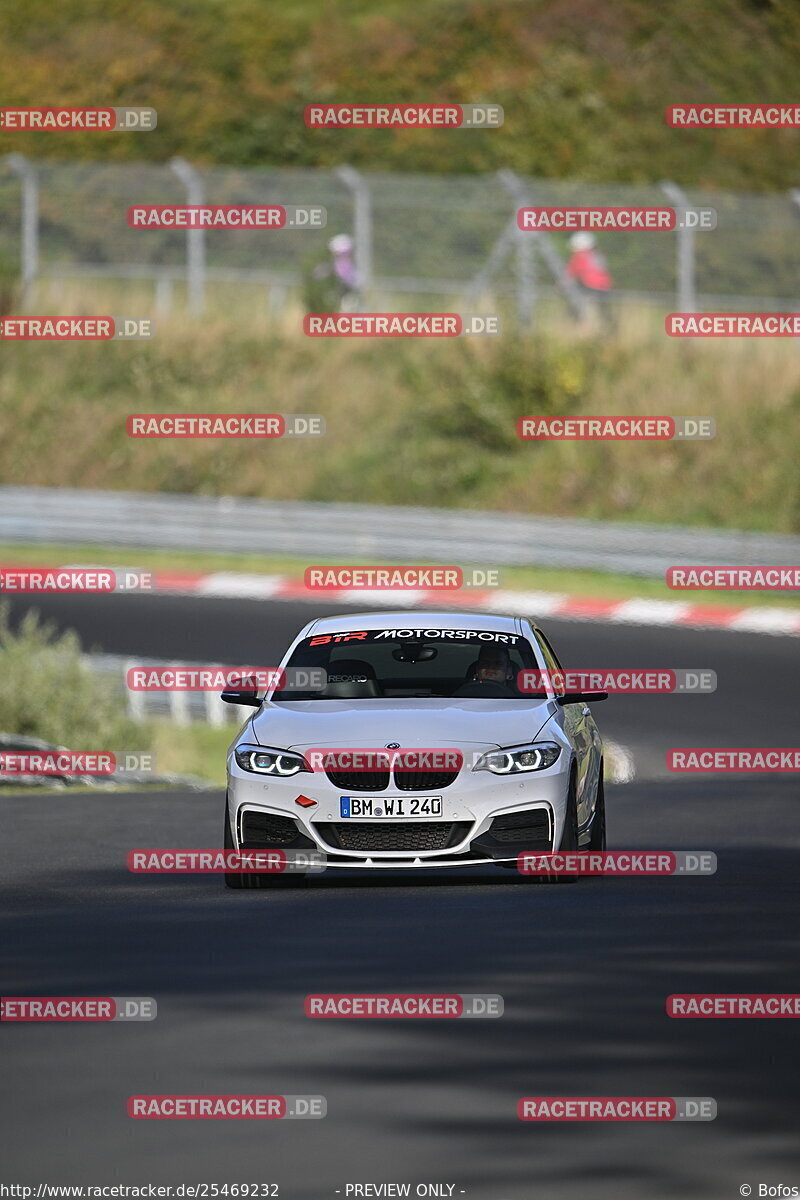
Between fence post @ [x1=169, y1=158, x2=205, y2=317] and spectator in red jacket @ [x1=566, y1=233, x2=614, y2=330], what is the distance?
559 cm

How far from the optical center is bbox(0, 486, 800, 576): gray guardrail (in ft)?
100

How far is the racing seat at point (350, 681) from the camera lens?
12922 mm

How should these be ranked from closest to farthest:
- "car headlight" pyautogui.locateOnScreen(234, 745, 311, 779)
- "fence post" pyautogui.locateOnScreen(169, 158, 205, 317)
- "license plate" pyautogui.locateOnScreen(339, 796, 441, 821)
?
"license plate" pyautogui.locateOnScreen(339, 796, 441, 821), "car headlight" pyautogui.locateOnScreen(234, 745, 311, 779), "fence post" pyautogui.locateOnScreen(169, 158, 205, 317)

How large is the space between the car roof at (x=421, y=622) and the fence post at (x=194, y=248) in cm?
2479

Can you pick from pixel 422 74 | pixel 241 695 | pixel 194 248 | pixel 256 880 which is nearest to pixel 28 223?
pixel 194 248

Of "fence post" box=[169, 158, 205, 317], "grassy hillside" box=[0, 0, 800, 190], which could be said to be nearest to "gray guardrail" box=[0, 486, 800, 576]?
"fence post" box=[169, 158, 205, 317]

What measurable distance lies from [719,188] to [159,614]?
87.4 ft

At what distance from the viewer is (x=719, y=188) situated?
5225cm

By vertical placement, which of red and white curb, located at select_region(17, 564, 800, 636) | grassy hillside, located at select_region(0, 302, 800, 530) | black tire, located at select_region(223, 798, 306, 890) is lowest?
black tire, located at select_region(223, 798, 306, 890)

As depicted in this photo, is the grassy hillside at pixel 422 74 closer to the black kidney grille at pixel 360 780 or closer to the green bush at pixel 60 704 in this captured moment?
the green bush at pixel 60 704

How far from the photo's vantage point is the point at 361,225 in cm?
3900

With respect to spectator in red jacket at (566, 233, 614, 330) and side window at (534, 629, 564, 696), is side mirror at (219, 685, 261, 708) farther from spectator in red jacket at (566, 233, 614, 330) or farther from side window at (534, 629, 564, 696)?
spectator in red jacket at (566, 233, 614, 330)

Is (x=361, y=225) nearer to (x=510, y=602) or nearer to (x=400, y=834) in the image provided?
(x=510, y=602)

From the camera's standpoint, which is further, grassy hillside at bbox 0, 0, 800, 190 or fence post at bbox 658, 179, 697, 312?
grassy hillside at bbox 0, 0, 800, 190
